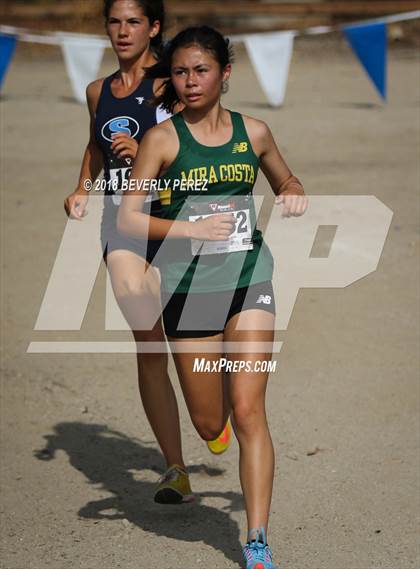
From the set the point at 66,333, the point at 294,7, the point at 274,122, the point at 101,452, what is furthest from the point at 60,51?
the point at 101,452

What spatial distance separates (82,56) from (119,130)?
29.3 feet

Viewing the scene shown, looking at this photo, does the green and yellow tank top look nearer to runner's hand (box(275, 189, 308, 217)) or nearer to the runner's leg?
runner's hand (box(275, 189, 308, 217))

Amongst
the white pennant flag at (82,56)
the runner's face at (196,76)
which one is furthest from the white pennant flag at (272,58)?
the runner's face at (196,76)

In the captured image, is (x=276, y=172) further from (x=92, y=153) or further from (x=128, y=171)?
(x=92, y=153)

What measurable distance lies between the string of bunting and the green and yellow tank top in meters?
8.01

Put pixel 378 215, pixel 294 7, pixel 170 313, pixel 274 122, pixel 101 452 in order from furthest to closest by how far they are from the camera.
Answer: pixel 294 7, pixel 274 122, pixel 378 215, pixel 101 452, pixel 170 313

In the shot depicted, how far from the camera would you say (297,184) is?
170 inches

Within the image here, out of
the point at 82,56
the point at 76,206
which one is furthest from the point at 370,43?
the point at 76,206

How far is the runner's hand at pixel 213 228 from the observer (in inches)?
158

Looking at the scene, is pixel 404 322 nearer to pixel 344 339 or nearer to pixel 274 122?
pixel 344 339

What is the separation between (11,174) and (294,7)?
9733 millimetres

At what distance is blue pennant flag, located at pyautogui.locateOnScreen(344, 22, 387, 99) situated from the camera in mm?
12023

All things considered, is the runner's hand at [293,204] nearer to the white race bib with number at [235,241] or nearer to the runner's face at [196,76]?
the white race bib with number at [235,241]

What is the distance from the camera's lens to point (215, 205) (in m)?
4.14
